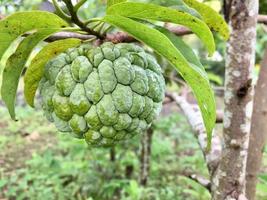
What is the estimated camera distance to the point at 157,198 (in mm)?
3277

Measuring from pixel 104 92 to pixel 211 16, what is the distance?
30 cm

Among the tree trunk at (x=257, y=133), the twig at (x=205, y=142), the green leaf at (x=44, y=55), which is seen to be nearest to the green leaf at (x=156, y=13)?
the green leaf at (x=44, y=55)

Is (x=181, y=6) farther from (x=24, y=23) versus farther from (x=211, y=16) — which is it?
(x=24, y=23)

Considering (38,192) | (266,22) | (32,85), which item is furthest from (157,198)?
(32,85)

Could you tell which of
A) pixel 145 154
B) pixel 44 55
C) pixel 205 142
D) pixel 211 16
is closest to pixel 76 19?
pixel 44 55

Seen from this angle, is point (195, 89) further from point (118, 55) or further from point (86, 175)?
point (86, 175)

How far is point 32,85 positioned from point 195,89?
1.39ft

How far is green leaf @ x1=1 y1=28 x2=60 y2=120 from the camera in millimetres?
901

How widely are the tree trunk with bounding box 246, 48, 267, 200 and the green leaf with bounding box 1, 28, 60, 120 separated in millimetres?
1026

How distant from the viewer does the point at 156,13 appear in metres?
0.80

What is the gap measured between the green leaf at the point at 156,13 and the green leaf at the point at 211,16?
0.16m

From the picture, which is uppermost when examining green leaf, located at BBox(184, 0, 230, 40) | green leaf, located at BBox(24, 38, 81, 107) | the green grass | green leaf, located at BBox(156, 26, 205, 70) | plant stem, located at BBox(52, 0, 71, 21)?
plant stem, located at BBox(52, 0, 71, 21)

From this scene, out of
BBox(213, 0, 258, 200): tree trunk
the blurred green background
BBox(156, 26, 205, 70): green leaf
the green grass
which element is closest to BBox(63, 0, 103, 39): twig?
BBox(156, 26, 205, 70): green leaf

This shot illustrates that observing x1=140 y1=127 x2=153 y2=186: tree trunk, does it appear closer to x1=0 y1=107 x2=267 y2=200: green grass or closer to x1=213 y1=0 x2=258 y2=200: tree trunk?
x1=0 y1=107 x2=267 y2=200: green grass
